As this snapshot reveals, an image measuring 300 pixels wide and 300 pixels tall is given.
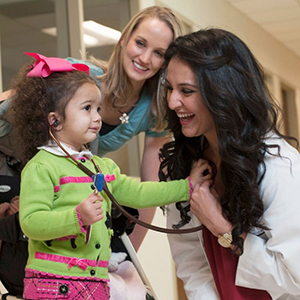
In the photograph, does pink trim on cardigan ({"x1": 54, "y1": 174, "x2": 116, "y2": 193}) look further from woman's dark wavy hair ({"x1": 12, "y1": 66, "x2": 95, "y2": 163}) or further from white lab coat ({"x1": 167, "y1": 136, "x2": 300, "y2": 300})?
white lab coat ({"x1": 167, "y1": 136, "x2": 300, "y2": 300})

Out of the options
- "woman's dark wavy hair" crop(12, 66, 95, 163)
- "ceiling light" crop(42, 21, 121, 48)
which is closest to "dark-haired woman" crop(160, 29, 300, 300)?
"woman's dark wavy hair" crop(12, 66, 95, 163)

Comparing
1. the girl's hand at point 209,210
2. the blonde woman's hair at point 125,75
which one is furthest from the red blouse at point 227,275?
the blonde woman's hair at point 125,75

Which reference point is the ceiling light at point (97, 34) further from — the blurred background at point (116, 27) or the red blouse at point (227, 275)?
the red blouse at point (227, 275)

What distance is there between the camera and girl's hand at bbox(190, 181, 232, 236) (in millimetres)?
1894

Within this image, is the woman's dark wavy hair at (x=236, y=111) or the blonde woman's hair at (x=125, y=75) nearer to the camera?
the woman's dark wavy hair at (x=236, y=111)

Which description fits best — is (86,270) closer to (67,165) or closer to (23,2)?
(67,165)

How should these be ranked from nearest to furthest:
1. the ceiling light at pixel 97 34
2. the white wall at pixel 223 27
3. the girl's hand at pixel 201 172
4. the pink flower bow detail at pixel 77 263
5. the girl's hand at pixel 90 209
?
the girl's hand at pixel 90 209
the pink flower bow detail at pixel 77 263
the girl's hand at pixel 201 172
the ceiling light at pixel 97 34
the white wall at pixel 223 27

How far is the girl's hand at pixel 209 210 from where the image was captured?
1894 mm

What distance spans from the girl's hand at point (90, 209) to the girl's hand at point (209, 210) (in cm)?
39

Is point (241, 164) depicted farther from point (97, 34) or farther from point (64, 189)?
point (97, 34)

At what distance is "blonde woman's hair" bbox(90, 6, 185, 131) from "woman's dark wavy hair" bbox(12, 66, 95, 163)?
634 mm

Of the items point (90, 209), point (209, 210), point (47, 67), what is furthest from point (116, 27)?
point (90, 209)

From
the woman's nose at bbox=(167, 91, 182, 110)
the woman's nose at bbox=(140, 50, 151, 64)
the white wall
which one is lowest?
the white wall

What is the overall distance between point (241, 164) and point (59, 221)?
54cm
